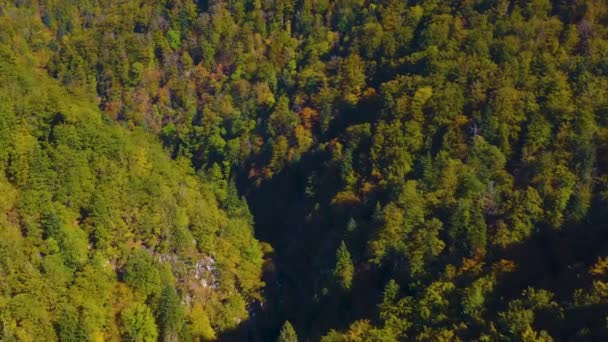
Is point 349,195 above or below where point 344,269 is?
above

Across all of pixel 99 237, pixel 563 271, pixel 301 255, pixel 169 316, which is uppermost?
pixel 563 271

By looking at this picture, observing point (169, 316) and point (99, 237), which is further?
point (99, 237)

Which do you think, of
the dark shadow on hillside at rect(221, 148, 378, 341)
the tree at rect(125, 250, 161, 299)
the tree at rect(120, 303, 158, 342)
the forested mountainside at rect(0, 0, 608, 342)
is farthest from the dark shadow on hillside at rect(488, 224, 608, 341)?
the tree at rect(125, 250, 161, 299)

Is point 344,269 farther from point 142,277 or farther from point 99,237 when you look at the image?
point 99,237

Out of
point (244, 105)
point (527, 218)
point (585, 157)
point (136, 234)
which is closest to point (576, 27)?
point (585, 157)

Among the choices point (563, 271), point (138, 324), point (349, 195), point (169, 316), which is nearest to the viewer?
point (563, 271)

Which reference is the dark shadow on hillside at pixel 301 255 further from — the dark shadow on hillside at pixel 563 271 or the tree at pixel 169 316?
the dark shadow on hillside at pixel 563 271

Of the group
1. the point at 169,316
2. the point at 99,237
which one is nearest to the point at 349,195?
the point at 169,316

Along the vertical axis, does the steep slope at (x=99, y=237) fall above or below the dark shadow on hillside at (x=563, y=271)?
below

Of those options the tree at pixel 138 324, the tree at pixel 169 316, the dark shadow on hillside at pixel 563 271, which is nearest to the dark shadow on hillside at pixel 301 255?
the tree at pixel 169 316
